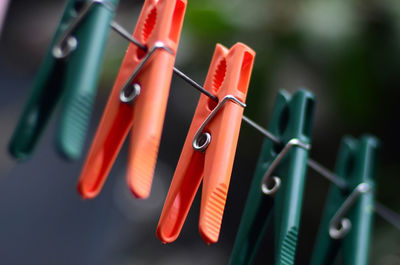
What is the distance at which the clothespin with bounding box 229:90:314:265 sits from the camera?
634mm

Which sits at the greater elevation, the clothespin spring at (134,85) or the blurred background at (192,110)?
the blurred background at (192,110)

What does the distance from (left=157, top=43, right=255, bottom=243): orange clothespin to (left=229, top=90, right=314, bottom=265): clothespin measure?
0.37ft

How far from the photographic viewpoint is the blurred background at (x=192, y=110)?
1.77m

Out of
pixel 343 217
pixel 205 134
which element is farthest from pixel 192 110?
pixel 205 134

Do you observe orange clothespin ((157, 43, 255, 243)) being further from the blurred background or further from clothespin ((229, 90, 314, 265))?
the blurred background

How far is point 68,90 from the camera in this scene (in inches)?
19.8

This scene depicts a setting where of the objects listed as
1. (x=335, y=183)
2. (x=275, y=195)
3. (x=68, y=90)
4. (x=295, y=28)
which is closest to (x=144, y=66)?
(x=68, y=90)

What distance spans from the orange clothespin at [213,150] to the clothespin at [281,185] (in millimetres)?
113

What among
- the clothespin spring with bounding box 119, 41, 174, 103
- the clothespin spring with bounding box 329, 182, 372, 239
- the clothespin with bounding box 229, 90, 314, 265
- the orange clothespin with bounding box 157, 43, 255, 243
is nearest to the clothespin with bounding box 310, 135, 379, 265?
the clothespin spring with bounding box 329, 182, 372, 239

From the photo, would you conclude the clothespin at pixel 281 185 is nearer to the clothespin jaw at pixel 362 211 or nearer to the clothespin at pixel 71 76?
the clothespin jaw at pixel 362 211

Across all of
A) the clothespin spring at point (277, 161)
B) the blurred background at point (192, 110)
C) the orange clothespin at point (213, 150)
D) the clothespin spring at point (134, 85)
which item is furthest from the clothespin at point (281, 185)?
the blurred background at point (192, 110)

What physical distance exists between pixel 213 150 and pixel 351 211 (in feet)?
1.06

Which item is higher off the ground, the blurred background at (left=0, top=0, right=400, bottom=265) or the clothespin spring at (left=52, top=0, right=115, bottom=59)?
the blurred background at (left=0, top=0, right=400, bottom=265)

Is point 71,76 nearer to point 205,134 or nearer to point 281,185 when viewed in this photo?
point 205,134
